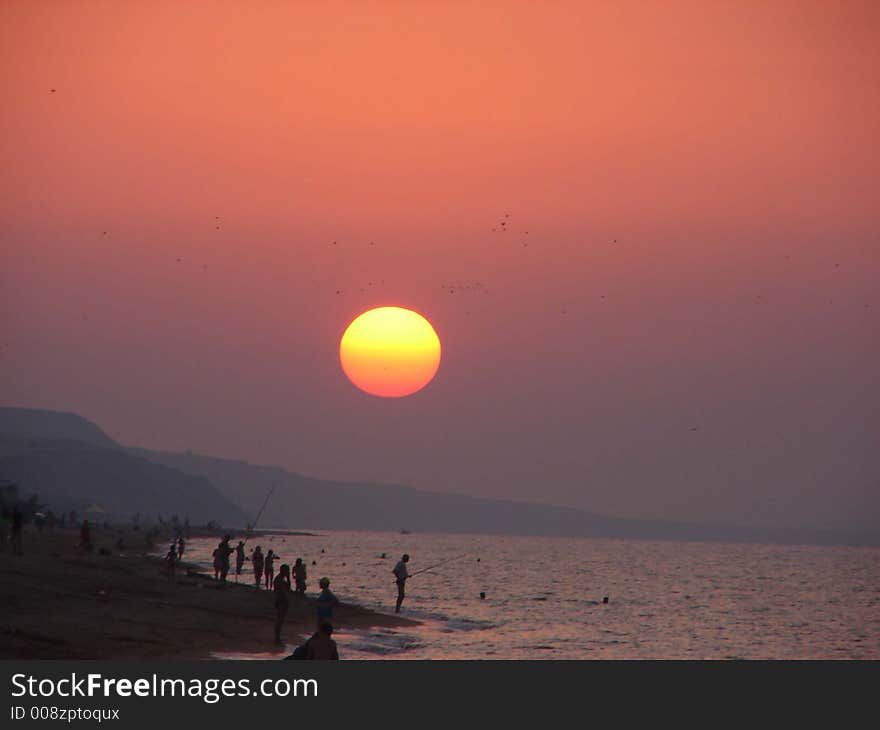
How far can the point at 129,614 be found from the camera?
3331 cm

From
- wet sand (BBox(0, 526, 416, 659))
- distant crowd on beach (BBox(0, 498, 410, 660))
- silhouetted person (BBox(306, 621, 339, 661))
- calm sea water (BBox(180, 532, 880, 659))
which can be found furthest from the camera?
calm sea water (BBox(180, 532, 880, 659))

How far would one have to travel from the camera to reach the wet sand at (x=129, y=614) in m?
27.0

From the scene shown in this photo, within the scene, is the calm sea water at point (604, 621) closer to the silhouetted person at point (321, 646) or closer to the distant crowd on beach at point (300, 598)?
the distant crowd on beach at point (300, 598)

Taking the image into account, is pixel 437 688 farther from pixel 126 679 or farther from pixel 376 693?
pixel 126 679

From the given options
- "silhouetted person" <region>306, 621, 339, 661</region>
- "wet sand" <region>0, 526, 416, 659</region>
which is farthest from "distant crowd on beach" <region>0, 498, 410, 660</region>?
"wet sand" <region>0, 526, 416, 659</region>

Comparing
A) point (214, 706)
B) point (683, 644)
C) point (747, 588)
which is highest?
point (747, 588)

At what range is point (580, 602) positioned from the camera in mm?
73688

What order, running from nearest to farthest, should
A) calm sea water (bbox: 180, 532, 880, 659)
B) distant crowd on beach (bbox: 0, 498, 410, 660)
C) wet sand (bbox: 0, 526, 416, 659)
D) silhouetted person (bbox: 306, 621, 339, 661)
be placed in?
silhouetted person (bbox: 306, 621, 339, 661) < distant crowd on beach (bbox: 0, 498, 410, 660) < wet sand (bbox: 0, 526, 416, 659) < calm sea water (bbox: 180, 532, 880, 659)

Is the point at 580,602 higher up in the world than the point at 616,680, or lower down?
higher up

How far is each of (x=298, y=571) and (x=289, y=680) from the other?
94.4ft

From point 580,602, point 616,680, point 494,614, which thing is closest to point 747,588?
point 580,602

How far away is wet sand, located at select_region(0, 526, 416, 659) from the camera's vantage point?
88.6 feet

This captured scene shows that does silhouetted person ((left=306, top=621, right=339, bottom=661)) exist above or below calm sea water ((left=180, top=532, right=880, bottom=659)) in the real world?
below

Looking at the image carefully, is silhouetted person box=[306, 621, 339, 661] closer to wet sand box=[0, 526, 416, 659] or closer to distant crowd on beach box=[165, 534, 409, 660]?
distant crowd on beach box=[165, 534, 409, 660]
